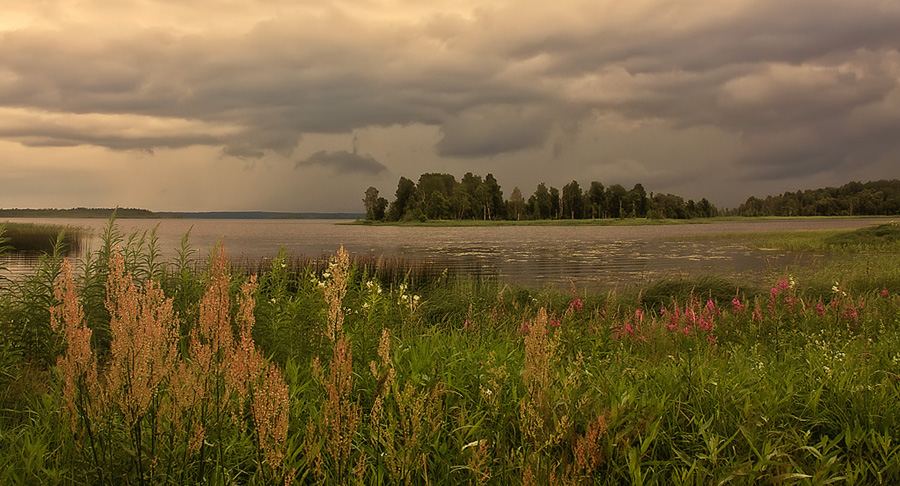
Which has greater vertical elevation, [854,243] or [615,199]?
[615,199]

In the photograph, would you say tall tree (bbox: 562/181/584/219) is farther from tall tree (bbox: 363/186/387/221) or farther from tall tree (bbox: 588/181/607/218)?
tall tree (bbox: 363/186/387/221)

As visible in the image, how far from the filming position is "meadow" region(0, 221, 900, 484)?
8.63 feet

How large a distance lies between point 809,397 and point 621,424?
1769 mm

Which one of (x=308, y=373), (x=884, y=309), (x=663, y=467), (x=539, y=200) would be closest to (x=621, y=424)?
(x=663, y=467)

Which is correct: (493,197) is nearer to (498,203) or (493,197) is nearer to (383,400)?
(498,203)

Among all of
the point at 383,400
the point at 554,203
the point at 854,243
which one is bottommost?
the point at 854,243

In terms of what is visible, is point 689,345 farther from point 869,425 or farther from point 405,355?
point 405,355

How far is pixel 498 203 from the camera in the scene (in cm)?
14400

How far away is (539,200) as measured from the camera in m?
146

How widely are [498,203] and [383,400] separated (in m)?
141

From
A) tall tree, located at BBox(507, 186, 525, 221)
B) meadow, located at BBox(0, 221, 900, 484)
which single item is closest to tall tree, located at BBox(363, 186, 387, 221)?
tall tree, located at BBox(507, 186, 525, 221)

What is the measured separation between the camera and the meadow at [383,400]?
104 inches

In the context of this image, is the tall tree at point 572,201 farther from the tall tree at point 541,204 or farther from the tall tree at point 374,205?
the tall tree at point 374,205


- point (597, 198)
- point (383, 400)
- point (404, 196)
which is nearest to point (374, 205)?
point (404, 196)
